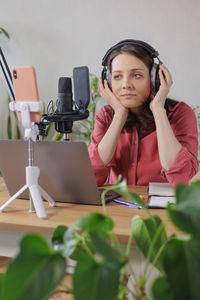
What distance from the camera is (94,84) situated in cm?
359

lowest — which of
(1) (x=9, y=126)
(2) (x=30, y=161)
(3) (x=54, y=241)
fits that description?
(1) (x=9, y=126)

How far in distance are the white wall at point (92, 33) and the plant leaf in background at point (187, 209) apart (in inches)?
128

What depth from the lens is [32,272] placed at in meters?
0.36

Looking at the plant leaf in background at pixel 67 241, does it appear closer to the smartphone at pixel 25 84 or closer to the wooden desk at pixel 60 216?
the wooden desk at pixel 60 216

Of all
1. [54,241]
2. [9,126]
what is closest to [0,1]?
Answer: [9,126]

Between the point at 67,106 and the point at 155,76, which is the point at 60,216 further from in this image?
the point at 155,76

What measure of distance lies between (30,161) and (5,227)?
8.1 inches

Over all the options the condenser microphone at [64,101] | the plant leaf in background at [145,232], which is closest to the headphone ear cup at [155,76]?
the condenser microphone at [64,101]

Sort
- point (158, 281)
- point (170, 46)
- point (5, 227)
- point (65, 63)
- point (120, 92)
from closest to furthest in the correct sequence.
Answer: point (158, 281)
point (5, 227)
point (120, 92)
point (170, 46)
point (65, 63)

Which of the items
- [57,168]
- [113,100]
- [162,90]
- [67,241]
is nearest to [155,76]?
[162,90]

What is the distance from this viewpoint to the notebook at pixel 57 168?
1.20m

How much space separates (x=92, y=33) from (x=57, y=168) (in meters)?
2.68

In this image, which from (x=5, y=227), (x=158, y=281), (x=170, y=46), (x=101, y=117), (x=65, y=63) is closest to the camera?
(x=158, y=281)

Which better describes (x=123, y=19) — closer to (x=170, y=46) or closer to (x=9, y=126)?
(x=170, y=46)
